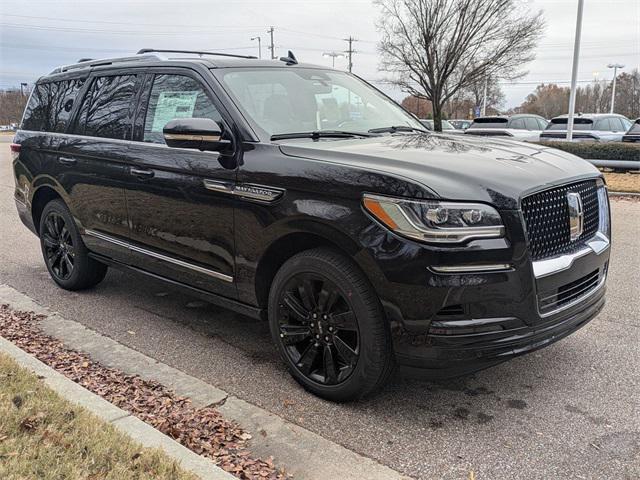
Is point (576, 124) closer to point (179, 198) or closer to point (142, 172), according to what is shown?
point (142, 172)

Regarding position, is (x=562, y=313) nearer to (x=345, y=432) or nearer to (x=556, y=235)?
(x=556, y=235)

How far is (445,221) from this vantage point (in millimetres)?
2832

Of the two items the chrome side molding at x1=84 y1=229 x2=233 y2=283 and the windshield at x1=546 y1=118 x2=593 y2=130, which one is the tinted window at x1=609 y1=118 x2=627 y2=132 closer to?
the windshield at x1=546 y1=118 x2=593 y2=130

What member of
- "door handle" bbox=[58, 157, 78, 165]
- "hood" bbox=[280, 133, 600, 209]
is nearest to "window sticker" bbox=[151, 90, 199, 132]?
"hood" bbox=[280, 133, 600, 209]

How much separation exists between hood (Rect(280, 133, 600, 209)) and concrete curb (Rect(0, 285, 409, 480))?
4.49 feet

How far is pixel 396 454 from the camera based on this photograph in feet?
9.62

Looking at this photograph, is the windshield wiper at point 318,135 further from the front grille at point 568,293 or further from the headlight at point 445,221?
the front grille at point 568,293

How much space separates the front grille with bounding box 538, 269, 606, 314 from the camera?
302 centimetres

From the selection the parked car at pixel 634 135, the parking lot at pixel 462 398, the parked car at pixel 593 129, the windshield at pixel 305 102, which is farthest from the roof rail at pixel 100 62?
the parked car at pixel 593 129

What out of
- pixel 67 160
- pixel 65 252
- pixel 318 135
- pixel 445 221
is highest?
pixel 318 135

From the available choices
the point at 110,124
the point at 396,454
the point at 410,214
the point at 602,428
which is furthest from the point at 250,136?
the point at 602,428

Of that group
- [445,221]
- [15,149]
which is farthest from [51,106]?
[445,221]

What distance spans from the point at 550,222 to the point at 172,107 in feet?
9.02

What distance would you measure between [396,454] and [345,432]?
1.08ft
